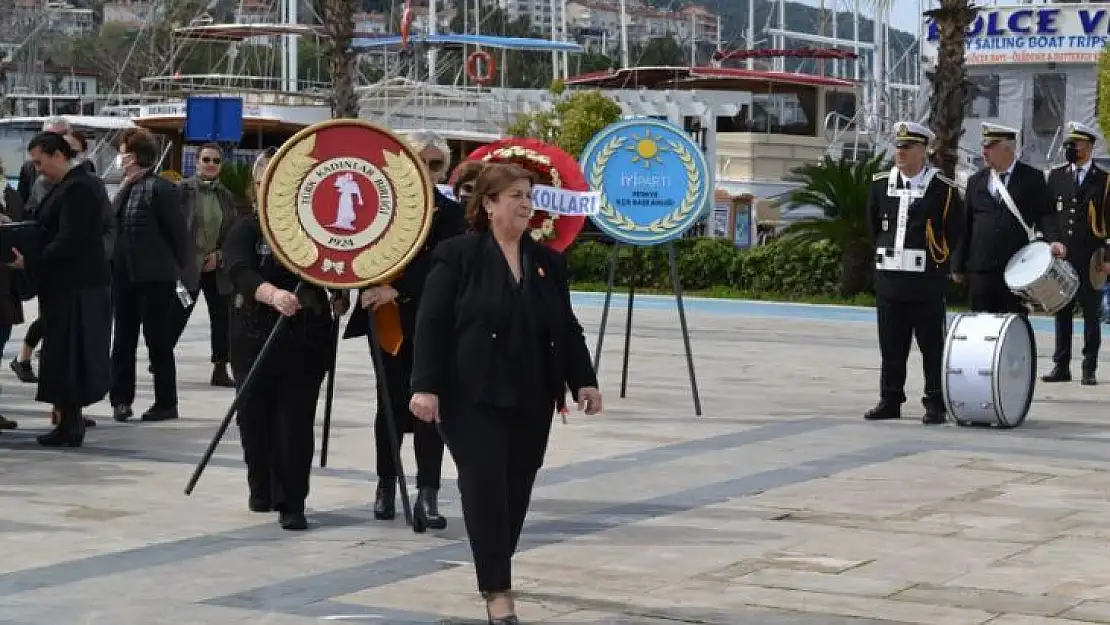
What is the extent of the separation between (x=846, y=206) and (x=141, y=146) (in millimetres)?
14500

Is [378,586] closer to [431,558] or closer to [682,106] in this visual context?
[431,558]

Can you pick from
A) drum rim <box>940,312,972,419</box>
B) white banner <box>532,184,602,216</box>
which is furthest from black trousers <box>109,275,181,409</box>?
drum rim <box>940,312,972,419</box>

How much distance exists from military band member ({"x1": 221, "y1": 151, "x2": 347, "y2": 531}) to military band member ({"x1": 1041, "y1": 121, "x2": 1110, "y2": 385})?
8342 millimetres

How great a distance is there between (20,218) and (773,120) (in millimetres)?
42013

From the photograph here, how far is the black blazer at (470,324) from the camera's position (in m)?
7.10

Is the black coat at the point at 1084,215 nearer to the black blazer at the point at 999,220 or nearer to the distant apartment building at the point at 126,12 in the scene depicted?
the black blazer at the point at 999,220

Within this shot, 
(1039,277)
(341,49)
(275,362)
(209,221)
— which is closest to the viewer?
(275,362)

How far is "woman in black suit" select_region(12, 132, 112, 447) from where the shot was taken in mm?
11469

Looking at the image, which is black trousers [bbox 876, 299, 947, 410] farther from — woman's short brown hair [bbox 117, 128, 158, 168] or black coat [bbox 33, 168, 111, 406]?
black coat [bbox 33, 168, 111, 406]

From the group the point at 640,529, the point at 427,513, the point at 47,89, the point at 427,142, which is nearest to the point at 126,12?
the point at 47,89

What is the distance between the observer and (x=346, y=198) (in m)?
9.31

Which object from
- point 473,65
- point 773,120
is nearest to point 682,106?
point 773,120

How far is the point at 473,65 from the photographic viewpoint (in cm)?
6481

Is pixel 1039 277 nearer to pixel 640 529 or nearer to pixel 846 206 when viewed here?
pixel 640 529
